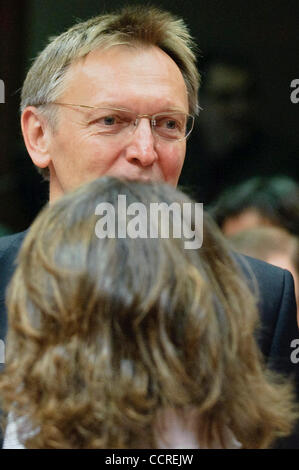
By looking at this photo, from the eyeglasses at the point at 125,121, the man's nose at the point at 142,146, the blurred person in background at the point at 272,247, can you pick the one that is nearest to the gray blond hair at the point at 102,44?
the eyeglasses at the point at 125,121

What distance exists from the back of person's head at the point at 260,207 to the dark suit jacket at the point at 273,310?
2.71 feet

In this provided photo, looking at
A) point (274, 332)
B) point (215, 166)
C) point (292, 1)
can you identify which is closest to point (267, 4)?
point (292, 1)

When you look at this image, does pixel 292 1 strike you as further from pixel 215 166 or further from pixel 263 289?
pixel 263 289

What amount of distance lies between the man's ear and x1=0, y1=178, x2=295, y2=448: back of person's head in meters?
0.86

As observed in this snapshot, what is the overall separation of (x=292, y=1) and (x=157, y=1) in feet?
2.14

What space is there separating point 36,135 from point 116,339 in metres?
1.08

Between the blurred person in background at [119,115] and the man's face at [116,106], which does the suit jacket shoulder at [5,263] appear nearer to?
the blurred person in background at [119,115]

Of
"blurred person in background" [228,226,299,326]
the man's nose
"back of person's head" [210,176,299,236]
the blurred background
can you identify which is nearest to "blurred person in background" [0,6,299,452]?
the man's nose

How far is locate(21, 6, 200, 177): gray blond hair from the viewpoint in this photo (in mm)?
2148

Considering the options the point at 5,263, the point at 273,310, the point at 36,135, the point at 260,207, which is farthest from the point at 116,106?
the point at 260,207

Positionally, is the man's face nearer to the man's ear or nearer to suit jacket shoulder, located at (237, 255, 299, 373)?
the man's ear

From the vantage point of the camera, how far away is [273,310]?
2.13 m

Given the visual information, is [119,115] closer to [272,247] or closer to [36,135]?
[36,135]

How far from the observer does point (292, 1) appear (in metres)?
3.69
